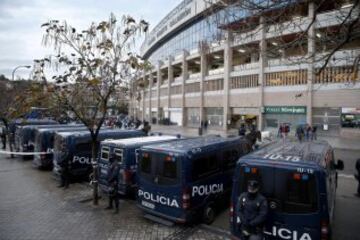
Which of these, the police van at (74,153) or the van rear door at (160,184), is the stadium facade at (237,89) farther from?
the van rear door at (160,184)

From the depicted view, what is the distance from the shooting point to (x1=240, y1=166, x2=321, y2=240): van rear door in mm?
5191

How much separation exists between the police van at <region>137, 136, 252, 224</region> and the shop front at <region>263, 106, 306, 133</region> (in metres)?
28.6

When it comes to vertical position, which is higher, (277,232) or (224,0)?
(224,0)

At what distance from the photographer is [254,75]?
127 feet

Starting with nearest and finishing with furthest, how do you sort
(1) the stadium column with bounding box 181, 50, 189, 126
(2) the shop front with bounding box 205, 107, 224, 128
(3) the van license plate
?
(3) the van license plate
(2) the shop front with bounding box 205, 107, 224, 128
(1) the stadium column with bounding box 181, 50, 189, 126

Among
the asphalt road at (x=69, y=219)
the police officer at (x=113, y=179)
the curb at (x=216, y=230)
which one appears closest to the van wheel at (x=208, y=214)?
the curb at (x=216, y=230)

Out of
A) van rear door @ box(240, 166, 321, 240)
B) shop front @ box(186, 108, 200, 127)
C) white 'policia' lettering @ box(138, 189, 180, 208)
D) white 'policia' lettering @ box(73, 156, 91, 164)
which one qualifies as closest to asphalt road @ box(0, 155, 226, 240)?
white 'policia' lettering @ box(138, 189, 180, 208)

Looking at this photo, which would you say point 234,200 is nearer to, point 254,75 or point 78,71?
point 78,71

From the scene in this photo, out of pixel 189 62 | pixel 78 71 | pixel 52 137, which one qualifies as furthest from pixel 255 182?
pixel 189 62

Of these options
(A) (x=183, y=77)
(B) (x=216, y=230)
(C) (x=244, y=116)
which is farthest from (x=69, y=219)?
(A) (x=183, y=77)

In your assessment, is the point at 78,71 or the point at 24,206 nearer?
the point at 24,206

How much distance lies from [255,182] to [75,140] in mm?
9050

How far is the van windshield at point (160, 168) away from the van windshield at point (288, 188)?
2.23 metres

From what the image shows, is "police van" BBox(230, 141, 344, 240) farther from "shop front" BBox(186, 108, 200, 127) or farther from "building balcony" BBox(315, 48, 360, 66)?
"shop front" BBox(186, 108, 200, 127)
